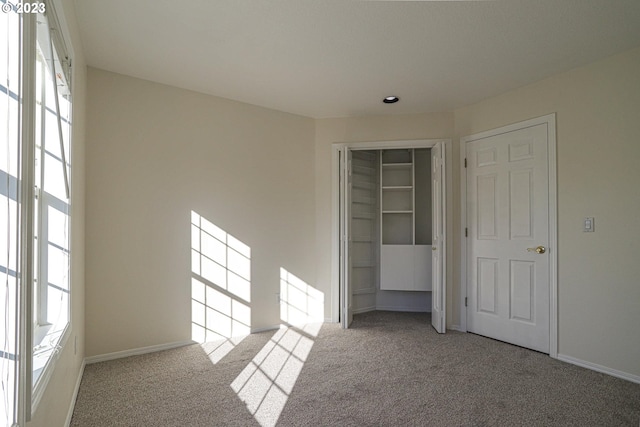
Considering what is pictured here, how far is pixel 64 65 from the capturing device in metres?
2.19

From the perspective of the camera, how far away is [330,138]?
475 centimetres

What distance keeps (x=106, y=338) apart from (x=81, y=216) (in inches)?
42.2

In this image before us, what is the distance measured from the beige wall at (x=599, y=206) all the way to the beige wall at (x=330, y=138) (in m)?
1.34

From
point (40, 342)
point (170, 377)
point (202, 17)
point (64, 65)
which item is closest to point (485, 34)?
point (202, 17)

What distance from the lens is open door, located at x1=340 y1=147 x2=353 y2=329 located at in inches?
173

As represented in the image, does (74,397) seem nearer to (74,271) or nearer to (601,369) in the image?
(74,271)

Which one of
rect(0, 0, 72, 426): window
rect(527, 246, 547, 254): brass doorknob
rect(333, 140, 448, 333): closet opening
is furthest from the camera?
rect(333, 140, 448, 333): closet opening

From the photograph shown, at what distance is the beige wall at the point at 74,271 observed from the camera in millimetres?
1816

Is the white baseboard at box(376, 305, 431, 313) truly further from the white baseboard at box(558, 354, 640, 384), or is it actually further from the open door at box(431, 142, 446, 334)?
the white baseboard at box(558, 354, 640, 384)

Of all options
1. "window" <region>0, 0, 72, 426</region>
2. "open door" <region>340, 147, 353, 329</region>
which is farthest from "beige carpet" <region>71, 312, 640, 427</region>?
"window" <region>0, 0, 72, 426</region>

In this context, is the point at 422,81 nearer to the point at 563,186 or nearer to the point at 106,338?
the point at 563,186

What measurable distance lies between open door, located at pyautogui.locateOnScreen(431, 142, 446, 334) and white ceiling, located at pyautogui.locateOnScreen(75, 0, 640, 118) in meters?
0.77

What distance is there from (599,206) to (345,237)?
93.2 inches

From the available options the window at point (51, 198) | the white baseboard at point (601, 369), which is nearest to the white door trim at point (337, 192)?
the white baseboard at point (601, 369)
